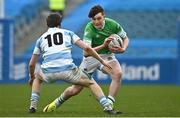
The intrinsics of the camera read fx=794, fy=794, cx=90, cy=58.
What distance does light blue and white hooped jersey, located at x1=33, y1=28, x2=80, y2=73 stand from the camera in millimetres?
12742

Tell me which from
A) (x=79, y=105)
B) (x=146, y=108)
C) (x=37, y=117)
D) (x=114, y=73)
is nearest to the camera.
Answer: (x=37, y=117)

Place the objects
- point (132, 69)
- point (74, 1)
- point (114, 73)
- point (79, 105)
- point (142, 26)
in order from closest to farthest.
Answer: point (114, 73)
point (79, 105)
point (132, 69)
point (142, 26)
point (74, 1)

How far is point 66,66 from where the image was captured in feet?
41.8

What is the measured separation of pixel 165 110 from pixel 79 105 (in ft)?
7.81

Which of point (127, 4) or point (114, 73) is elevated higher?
point (127, 4)

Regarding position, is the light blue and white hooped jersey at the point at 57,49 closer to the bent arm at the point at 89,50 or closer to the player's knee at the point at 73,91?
the bent arm at the point at 89,50

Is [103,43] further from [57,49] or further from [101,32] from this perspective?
[57,49]

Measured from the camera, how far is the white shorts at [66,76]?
41.9 feet

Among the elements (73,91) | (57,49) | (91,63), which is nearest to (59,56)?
(57,49)

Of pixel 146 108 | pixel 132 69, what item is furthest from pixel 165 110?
pixel 132 69

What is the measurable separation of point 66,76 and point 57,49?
1.50ft

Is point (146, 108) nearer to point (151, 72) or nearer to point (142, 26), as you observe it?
point (151, 72)

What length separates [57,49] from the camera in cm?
1276

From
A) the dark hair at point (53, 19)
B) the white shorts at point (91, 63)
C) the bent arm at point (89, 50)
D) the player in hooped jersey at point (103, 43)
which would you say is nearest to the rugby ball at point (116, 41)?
the player in hooped jersey at point (103, 43)
